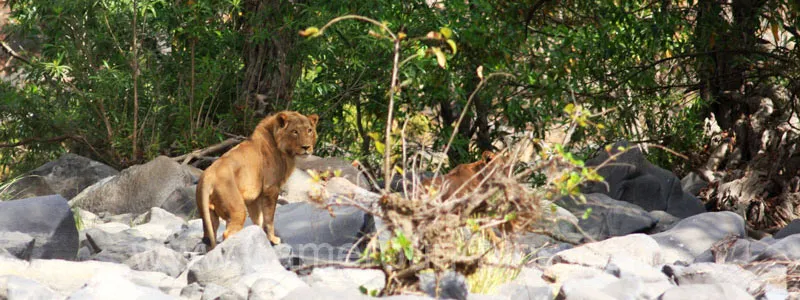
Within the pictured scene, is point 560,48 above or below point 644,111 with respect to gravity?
above

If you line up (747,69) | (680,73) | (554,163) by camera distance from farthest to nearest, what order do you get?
(680,73)
(747,69)
(554,163)

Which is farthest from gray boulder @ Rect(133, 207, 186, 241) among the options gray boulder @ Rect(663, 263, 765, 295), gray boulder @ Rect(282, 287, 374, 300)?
gray boulder @ Rect(663, 263, 765, 295)

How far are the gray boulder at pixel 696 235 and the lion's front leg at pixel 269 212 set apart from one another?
2.42 meters

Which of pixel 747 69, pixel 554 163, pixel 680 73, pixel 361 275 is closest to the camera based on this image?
pixel 554 163

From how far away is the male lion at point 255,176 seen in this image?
612 centimetres

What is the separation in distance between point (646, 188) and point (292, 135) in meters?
4.24

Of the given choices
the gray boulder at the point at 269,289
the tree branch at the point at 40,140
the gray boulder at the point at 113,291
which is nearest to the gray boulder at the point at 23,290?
the gray boulder at the point at 113,291

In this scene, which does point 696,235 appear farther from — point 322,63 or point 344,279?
point 322,63

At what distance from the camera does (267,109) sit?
1048 cm

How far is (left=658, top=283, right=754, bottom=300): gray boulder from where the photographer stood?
14.3 ft

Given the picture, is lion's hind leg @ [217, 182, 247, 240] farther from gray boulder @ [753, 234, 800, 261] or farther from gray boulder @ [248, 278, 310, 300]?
gray boulder @ [753, 234, 800, 261]

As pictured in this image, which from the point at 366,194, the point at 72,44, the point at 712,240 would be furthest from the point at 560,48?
the point at 366,194

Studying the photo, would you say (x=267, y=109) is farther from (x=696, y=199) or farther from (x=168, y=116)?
(x=696, y=199)

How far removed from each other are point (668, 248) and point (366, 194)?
8.54ft
